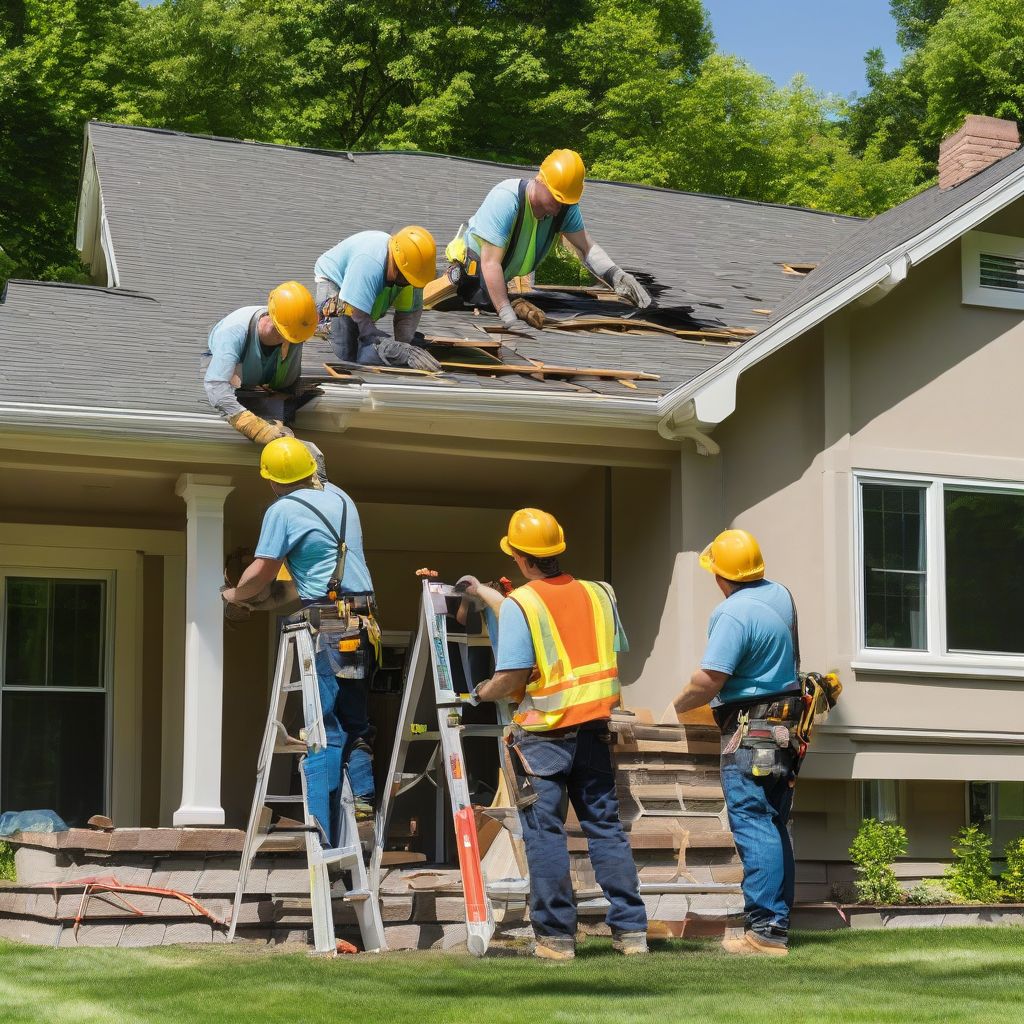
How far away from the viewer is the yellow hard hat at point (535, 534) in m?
6.88

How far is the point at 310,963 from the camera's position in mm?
6367

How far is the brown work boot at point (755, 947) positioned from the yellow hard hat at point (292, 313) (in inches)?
156

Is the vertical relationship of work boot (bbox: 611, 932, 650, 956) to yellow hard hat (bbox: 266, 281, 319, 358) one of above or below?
below

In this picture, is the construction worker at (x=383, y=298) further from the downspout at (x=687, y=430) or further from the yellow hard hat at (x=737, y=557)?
the yellow hard hat at (x=737, y=557)

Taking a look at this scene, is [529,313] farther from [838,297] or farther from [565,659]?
[565,659]

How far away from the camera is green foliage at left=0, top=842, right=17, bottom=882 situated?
854 centimetres

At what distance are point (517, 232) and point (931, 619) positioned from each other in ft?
13.5

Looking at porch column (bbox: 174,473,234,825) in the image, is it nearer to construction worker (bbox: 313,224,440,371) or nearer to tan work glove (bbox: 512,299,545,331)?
construction worker (bbox: 313,224,440,371)

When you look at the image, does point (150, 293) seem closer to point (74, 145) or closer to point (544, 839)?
point (544, 839)

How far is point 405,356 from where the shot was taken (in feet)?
→ 30.7

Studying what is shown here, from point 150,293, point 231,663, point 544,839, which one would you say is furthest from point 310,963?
point 150,293

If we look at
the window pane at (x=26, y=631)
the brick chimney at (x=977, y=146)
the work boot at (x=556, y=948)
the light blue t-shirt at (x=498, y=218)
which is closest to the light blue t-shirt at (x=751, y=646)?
the work boot at (x=556, y=948)

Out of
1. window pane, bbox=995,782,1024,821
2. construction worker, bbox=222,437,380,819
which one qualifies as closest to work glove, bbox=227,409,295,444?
construction worker, bbox=222,437,380,819

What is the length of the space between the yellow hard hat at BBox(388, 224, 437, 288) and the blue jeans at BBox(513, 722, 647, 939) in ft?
12.4
